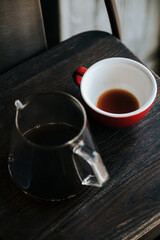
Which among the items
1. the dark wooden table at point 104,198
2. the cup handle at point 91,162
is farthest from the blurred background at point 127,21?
the cup handle at point 91,162

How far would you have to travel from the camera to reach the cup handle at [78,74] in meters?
0.54

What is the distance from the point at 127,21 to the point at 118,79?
537 mm

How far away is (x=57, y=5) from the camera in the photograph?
2.93ft

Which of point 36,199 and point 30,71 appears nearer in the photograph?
point 36,199

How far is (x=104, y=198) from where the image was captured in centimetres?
46

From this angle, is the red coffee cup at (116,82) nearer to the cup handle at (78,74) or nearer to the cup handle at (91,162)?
the cup handle at (78,74)

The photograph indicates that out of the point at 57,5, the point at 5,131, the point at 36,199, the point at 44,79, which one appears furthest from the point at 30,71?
the point at 57,5

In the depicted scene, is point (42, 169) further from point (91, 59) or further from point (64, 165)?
point (91, 59)

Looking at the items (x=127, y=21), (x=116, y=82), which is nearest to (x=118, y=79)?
(x=116, y=82)

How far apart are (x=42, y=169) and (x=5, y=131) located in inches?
6.1

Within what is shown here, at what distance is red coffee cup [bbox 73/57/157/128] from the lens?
1.62ft

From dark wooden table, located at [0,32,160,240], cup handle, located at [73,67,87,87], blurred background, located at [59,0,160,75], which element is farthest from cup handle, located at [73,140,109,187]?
blurred background, located at [59,0,160,75]

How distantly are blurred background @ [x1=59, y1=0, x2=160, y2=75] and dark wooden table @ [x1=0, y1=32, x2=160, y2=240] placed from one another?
0.41m

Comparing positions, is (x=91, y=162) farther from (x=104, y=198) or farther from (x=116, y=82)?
(x=116, y=82)
